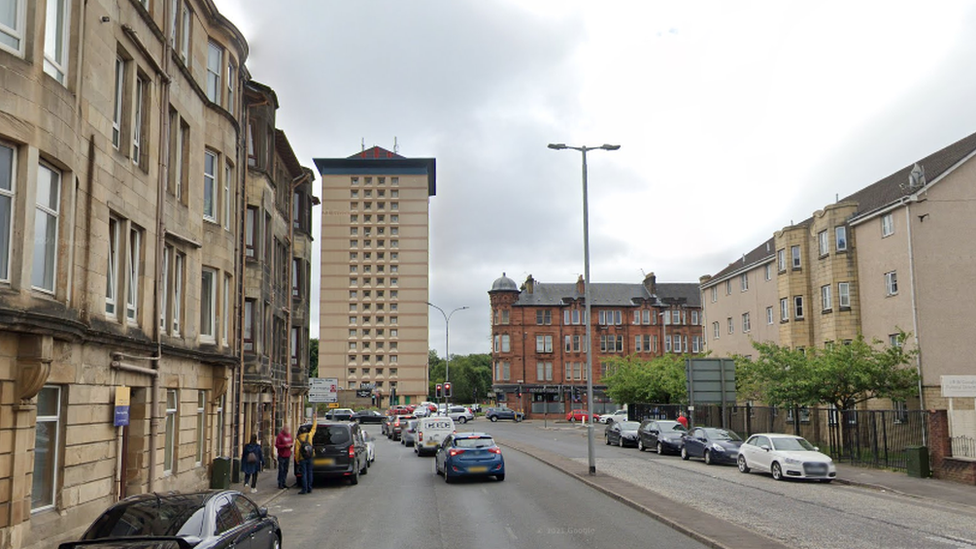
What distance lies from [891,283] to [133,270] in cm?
3129

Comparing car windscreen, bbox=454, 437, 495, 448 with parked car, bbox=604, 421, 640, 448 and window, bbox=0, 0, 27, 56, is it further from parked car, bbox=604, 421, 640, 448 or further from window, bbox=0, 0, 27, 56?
parked car, bbox=604, 421, 640, 448

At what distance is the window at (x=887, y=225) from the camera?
3488 centimetres

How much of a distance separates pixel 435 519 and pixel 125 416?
6065 mm

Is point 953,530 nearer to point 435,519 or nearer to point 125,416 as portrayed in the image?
point 435,519

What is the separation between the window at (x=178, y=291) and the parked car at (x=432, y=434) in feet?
56.4

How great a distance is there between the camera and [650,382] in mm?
52500

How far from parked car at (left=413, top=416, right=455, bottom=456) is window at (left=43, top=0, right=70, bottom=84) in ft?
79.7

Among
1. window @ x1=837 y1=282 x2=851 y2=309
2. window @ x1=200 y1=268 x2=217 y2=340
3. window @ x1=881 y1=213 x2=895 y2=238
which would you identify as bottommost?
window @ x1=200 y1=268 x2=217 y2=340

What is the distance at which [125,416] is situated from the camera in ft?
47.6

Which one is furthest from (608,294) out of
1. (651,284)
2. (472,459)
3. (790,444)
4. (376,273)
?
(472,459)

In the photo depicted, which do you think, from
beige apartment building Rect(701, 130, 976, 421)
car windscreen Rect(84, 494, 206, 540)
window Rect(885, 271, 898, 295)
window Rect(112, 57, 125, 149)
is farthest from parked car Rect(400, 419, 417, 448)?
car windscreen Rect(84, 494, 206, 540)

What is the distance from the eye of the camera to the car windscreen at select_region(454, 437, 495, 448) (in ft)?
74.2

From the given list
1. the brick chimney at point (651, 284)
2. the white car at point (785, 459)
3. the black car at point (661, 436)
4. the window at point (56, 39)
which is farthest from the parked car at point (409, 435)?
the brick chimney at point (651, 284)

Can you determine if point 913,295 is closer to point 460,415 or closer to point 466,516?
point 466,516
